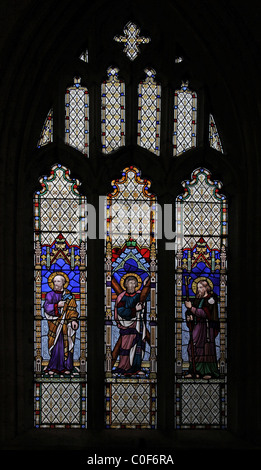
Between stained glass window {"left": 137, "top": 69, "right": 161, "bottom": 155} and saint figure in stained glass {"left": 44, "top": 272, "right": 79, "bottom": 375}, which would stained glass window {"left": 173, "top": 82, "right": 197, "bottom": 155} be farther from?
saint figure in stained glass {"left": 44, "top": 272, "right": 79, "bottom": 375}

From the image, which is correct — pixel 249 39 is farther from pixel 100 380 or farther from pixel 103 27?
pixel 100 380

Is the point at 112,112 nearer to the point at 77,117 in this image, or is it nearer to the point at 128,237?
the point at 77,117

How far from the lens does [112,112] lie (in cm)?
692

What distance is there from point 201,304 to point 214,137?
1.74 meters

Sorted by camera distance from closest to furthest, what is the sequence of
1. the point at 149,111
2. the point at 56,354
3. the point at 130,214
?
the point at 56,354 < the point at 130,214 < the point at 149,111

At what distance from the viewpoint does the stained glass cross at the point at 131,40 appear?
6.92 m

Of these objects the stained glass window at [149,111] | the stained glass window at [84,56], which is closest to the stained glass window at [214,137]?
the stained glass window at [149,111]

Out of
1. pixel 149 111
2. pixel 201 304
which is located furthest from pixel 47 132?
pixel 201 304

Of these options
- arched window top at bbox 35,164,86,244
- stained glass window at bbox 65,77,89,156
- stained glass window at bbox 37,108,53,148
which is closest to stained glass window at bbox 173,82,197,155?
stained glass window at bbox 65,77,89,156

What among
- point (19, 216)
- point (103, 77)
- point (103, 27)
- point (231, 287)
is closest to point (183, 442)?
point (231, 287)

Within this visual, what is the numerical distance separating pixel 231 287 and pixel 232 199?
0.90 metres

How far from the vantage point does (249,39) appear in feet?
21.2

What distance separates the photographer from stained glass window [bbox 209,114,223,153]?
695 cm

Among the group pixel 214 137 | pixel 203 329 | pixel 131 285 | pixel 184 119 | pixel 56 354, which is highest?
pixel 184 119
